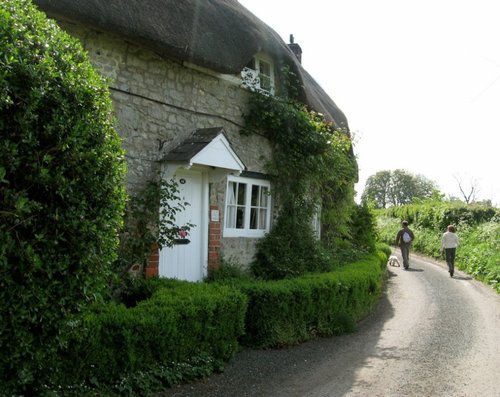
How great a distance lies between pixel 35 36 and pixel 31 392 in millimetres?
2623

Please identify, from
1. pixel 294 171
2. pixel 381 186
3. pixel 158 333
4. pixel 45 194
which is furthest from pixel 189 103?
pixel 381 186

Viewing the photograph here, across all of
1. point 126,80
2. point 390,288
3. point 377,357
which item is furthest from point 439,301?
point 126,80

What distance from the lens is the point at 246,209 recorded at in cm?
916

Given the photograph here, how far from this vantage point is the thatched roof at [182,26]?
19.6ft

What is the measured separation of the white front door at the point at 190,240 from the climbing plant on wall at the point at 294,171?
1528mm

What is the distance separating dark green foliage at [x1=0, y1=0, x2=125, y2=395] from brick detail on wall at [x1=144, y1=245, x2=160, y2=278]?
3.11 m

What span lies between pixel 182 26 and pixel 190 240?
3.34 m

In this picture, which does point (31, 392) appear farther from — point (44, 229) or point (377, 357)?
point (377, 357)

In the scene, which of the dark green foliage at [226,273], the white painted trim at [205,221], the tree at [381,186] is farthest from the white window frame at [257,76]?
the tree at [381,186]

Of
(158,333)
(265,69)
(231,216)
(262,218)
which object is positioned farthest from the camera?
(265,69)

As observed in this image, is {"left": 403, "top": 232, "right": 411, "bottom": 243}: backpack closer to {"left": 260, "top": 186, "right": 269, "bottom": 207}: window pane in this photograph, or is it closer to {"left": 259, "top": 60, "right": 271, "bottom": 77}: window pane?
{"left": 260, "top": 186, "right": 269, "bottom": 207}: window pane

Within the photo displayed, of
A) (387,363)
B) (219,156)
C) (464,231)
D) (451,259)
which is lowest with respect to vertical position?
(387,363)

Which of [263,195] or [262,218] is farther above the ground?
[263,195]

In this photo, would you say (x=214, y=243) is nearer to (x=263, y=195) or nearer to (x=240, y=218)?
(x=240, y=218)
